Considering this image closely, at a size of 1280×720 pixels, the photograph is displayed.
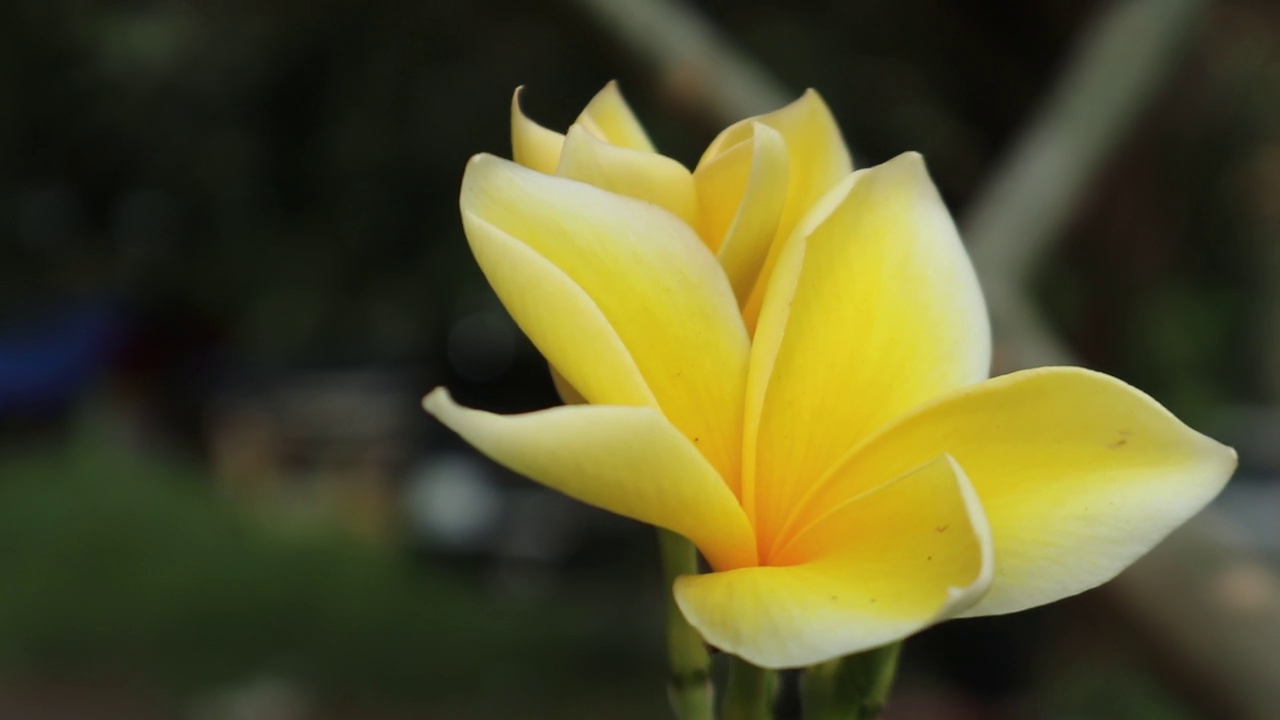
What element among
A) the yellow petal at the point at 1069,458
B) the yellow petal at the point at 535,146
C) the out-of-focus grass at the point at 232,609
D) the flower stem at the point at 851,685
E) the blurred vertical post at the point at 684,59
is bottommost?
the out-of-focus grass at the point at 232,609

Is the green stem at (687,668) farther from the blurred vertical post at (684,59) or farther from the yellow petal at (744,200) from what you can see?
the blurred vertical post at (684,59)

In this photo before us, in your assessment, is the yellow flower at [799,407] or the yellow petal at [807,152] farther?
the yellow petal at [807,152]

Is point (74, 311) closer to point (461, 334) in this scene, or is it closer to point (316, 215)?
point (461, 334)

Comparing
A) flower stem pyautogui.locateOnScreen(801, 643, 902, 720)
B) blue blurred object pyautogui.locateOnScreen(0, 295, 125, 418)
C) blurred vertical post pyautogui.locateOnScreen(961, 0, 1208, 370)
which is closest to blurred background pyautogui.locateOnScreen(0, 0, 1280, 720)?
blurred vertical post pyautogui.locateOnScreen(961, 0, 1208, 370)

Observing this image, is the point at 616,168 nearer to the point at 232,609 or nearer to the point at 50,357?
the point at 232,609

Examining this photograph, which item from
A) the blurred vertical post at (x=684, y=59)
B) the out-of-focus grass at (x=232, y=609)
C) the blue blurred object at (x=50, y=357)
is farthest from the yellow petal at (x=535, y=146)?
the blue blurred object at (x=50, y=357)

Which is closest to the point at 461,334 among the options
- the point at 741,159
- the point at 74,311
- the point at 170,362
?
the point at 170,362

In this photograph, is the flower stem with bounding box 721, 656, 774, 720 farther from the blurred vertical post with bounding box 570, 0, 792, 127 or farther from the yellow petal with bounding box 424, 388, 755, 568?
the blurred vertical post with bounding box 570, 0, 792, 127
